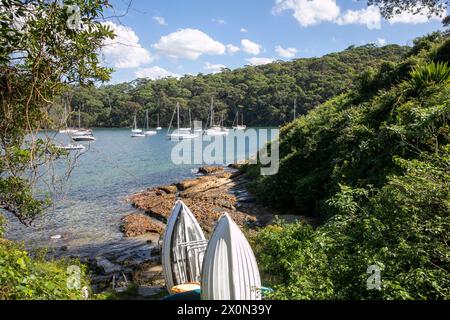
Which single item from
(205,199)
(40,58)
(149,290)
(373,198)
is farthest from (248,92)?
(40,58)

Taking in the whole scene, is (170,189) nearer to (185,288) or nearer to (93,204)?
(93,204)

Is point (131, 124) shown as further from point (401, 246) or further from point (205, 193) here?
point (401, 246)

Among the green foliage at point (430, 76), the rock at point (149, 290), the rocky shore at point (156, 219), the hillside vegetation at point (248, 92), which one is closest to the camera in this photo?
the rock at point (149, 290)

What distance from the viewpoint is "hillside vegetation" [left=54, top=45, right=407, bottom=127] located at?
9181 centimetres

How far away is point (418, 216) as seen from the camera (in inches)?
231

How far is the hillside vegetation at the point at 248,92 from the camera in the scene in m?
91.8

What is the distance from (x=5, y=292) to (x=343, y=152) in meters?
13.3

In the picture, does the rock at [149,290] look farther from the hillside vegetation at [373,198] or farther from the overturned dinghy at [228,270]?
the overturned dinghy at [228,270]

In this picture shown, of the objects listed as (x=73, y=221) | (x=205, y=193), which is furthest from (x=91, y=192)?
(x=205, y=193)

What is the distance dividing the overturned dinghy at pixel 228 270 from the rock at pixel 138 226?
12.6 m

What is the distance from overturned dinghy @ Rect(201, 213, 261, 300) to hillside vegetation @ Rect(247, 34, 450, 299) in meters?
0.67

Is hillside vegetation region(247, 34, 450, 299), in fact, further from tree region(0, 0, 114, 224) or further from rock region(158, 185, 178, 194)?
rock region(158, 185, 178, 194)

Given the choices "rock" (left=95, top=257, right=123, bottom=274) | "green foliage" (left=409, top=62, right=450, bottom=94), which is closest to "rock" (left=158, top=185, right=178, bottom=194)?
"rock" (left=95, top=257, right=123, bottom=274)

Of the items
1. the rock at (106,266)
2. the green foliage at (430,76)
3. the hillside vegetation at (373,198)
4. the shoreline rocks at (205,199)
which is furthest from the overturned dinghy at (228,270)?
the shoreline rocks at (205,199)
